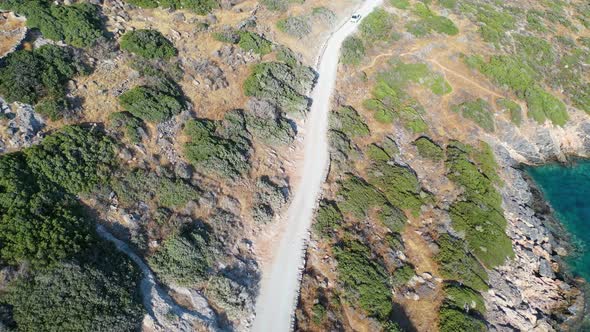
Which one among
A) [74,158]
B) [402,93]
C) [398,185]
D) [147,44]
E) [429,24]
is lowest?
[398,185]

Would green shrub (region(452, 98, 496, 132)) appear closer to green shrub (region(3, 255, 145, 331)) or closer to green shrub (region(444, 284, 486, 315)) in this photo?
green shrub (region(444, 284, 486, 315))

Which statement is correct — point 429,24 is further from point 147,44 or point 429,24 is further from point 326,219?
point 147,44

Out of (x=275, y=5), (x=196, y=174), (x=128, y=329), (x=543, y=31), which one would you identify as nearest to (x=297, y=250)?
(x=196, y=174)

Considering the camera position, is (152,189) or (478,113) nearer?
(152,189)

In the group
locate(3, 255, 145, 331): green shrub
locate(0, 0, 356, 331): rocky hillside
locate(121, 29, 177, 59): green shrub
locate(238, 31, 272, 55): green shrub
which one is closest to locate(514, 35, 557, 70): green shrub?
locate(0, 0, 356, 331): rocky hillside

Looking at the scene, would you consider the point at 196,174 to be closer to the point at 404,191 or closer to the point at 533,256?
the point at 404,191

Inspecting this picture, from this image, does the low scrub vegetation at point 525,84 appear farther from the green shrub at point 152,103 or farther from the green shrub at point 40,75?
the green shrub at point 40,75

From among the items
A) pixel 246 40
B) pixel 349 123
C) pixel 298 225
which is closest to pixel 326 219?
pixel 298 225
